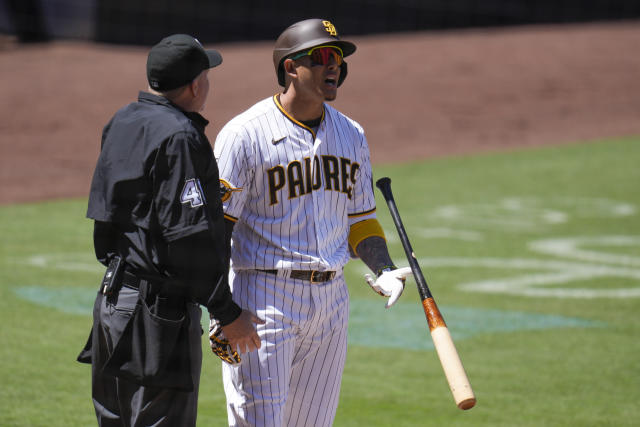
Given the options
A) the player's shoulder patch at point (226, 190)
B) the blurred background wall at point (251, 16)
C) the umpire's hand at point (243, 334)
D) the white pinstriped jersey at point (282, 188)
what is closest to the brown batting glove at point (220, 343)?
the umpire's hand at point (243, 334)

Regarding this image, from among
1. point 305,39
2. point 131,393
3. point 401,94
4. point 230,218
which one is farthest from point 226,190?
point 401,94

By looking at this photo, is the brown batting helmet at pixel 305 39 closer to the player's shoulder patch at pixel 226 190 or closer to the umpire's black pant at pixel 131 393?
the player's shoulder patch at pixel 226 190

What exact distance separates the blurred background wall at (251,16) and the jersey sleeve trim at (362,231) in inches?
907

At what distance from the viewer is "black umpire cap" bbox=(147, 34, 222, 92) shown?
10.4 feet

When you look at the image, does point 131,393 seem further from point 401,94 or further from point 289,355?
point 401,94

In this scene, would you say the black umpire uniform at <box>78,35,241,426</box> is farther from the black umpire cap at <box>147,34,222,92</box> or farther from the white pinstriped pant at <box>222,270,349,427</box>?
the white pinstriped pant at <box>222,270,349,427</box>

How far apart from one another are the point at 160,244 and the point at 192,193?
0.73 feet

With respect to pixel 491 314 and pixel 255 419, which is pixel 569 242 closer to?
pixel 491 314

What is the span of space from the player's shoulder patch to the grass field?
2.36 metres

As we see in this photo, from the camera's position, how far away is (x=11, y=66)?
2248 centimetres

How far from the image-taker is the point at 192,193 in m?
3.05

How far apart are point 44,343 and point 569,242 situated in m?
7.13

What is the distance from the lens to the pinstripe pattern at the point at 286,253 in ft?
11.7

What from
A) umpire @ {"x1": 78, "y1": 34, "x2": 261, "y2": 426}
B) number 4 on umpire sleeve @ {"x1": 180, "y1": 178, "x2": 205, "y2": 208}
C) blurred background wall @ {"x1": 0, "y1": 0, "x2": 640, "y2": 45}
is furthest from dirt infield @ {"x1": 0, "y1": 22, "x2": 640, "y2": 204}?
number 4 on umpire sleeve @ {"x1": 180, "y1": 178, "x2": 205, "y2": 208}
